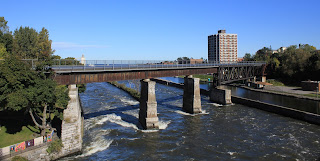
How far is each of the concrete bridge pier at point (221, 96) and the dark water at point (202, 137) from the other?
745 centimetres

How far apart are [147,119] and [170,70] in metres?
13.9

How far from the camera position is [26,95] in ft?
71.7

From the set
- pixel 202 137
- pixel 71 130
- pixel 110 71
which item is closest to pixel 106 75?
pixel 110 71

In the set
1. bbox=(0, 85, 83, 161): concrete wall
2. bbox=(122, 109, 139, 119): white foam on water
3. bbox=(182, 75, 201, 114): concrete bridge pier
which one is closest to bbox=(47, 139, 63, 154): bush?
bbox=(0, 85, 83, 161): concrete wall

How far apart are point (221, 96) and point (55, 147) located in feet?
132

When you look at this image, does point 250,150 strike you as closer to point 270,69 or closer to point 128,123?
point 128,123

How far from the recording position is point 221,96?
52.6 meters

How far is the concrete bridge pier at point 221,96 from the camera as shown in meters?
51.2

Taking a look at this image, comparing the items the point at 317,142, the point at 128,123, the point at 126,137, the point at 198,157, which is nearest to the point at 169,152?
the point at 198,157

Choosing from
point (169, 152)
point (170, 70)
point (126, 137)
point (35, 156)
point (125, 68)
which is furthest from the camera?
point (170, 70)

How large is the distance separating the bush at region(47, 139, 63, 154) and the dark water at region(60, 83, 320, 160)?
6.39ft

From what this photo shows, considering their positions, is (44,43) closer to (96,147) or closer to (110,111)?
(110,111)

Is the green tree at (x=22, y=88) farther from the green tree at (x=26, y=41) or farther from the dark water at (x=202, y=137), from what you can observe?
the green tree at (x=26, y=41)

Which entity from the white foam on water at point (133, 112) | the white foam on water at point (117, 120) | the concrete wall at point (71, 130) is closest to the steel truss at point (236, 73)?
the white foam on water at point (133, 112)
